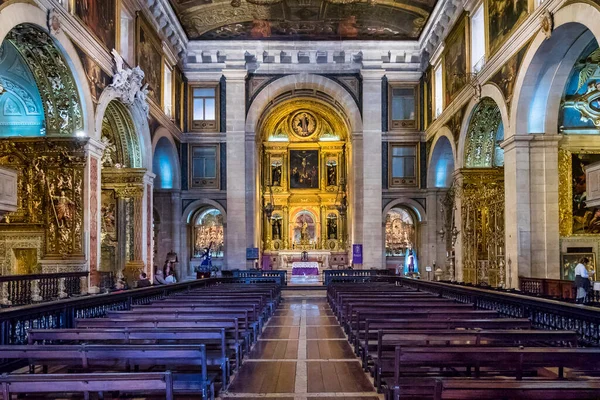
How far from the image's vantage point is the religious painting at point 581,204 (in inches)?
638

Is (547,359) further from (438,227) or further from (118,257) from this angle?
(438,227)

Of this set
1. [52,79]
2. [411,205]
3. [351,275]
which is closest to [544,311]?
[52,79]

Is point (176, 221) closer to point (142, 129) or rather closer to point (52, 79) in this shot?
point (142, 129)

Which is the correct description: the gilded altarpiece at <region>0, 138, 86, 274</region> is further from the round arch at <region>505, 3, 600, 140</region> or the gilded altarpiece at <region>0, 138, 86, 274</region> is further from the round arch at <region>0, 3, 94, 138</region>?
the round arch at <region>505, 3, 600, 140</region>

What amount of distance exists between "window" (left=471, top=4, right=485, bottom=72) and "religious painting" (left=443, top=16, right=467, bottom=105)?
1.74ft

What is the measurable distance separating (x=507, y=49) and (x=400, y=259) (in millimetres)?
17082

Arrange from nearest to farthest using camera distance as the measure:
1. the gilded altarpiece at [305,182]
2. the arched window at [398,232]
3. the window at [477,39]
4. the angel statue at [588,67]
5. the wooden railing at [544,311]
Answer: the wooden railing at [544,311], the angel statue at [588,67], the window at [477,39], the arched window at [398,232], the gilded altarpiece at [305,182]

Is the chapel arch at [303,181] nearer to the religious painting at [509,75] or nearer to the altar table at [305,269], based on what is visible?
the altar table at [305,269]

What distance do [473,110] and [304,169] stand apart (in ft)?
55.4

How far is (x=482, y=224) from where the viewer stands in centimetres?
2128

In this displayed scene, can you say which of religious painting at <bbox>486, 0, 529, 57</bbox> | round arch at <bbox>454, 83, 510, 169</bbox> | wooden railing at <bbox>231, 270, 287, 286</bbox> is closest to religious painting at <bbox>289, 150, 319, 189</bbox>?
wooden railing at <bbox>231, 270, 287, 286</bbox>

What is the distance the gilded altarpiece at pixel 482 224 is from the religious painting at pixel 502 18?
512cm

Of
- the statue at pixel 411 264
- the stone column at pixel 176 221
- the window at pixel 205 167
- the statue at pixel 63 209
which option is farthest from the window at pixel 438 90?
the statue at pixel 63 209

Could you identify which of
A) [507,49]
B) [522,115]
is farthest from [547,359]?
[507,49]
